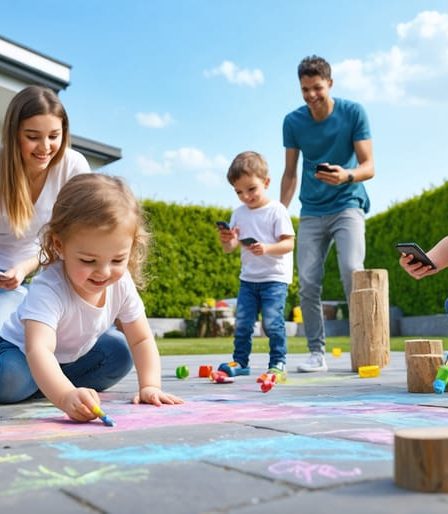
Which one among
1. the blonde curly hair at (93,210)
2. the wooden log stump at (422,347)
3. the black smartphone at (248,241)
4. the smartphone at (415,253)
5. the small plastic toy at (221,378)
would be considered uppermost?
the black smartphone at (248,241)

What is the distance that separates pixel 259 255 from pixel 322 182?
0.83 metres

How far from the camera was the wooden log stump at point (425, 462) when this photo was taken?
1317 mm

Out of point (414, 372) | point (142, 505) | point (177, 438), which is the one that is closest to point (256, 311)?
point (414, 372)

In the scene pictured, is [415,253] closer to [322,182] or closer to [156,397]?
Result: [156,397]

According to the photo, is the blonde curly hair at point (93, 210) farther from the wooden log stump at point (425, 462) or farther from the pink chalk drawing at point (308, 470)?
the wooden log stump at point (425, 462)

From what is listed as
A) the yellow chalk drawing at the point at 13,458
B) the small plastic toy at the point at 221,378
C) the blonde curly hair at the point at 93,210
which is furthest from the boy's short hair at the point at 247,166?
the yellow chalk drawing at the point at 13,458

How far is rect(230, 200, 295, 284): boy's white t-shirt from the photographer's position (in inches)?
189

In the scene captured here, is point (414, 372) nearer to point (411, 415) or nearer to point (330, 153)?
point (411, 415)

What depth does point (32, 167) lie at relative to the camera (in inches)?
137

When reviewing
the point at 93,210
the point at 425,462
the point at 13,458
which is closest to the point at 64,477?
the point at 13,458

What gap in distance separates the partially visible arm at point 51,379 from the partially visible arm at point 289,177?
2960 millimetres

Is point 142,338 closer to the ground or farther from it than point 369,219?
closer to the ground

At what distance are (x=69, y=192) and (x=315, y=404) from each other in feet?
4.20

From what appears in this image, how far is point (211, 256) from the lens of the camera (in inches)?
617
